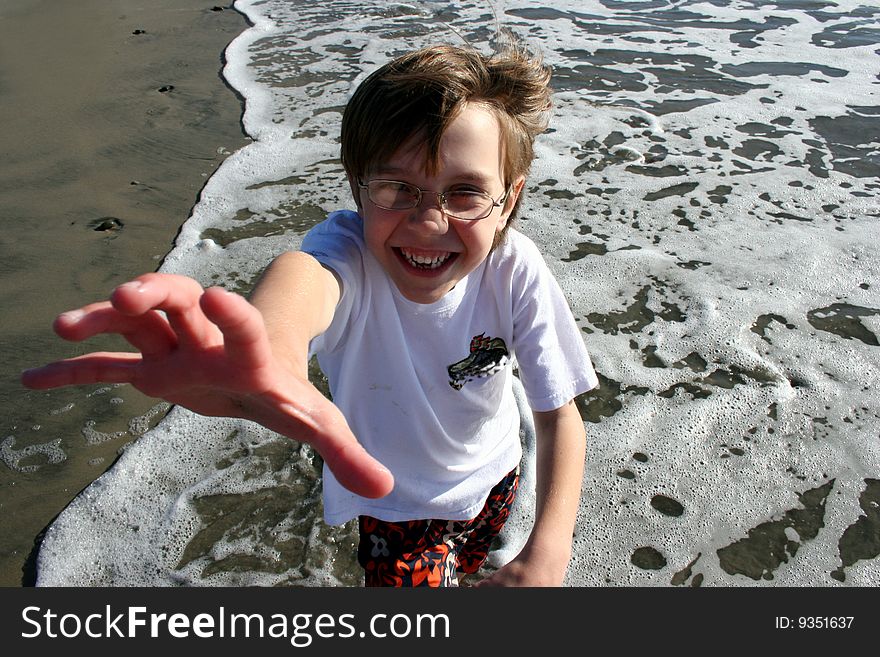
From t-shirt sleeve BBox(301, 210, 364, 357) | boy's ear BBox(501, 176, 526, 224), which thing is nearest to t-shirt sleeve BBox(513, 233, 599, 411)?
boy's ear BBox(501, 176, 526, 224)

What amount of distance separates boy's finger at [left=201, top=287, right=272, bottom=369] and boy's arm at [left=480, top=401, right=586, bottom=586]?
95 cm

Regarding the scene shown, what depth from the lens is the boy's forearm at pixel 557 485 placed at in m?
1.80

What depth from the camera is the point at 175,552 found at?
2.71m

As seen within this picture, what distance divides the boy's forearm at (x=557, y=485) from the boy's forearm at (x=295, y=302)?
2.32 feet

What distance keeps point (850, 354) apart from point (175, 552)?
3243 millimetres

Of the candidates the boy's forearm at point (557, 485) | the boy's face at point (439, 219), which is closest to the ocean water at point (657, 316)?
the boy's forearm at point (557, 485)

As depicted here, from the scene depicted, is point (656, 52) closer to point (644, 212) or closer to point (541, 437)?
point (644, 212)

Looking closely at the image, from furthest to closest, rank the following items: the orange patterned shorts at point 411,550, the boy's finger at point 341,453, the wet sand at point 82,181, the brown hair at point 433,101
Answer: the wet sand at point 82,181
the orange patterned shorts at point 411,550
the brown hair at point 433,101
the boy's finger at point 341,453

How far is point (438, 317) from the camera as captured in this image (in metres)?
1.98

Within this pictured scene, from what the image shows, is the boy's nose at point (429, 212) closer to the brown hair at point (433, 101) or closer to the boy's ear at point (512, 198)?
the brown hair at point (433, 101)

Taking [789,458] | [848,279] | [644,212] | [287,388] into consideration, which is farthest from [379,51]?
[287,388]

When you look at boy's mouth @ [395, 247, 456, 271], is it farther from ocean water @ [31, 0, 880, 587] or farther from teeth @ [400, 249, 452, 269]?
ocean water @ [31, 0, 880, 587]

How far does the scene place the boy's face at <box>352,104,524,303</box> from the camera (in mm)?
1747

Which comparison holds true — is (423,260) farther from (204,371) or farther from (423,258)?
(204,371)
